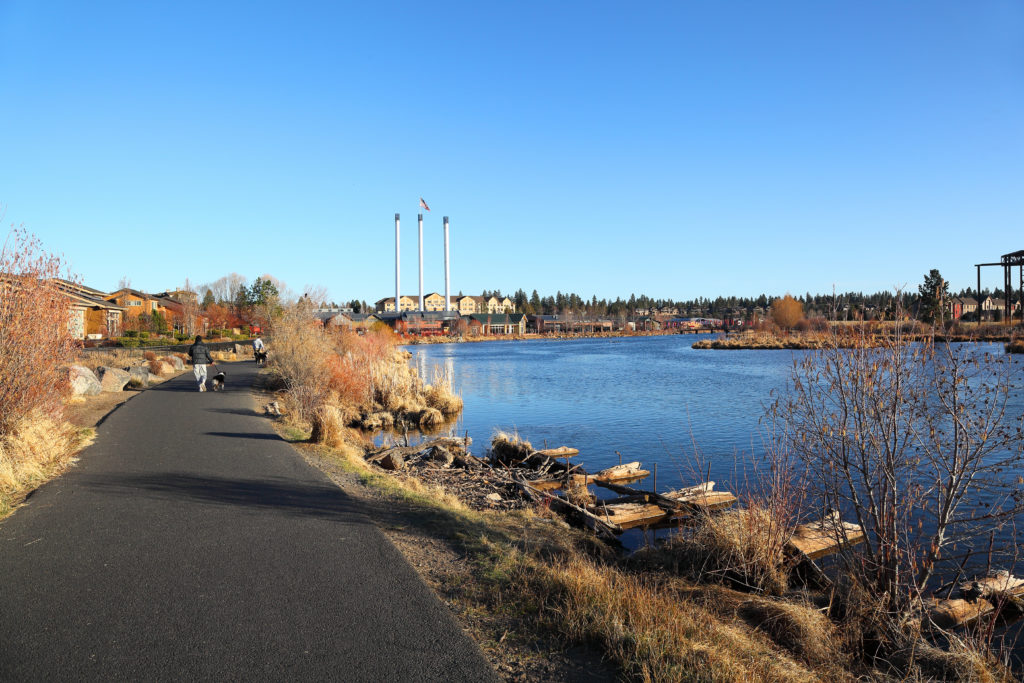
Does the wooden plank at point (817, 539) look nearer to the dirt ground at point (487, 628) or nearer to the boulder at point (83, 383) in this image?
the dirt ground at point (487, 628)

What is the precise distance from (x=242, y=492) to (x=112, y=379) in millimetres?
19505

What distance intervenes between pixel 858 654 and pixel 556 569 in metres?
3.40

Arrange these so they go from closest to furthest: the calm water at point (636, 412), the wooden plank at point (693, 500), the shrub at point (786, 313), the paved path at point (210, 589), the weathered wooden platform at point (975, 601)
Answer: the paved path at point (210, 589), the weathered wooden platform at point (975, 601), the wooden plank at point (693, 500), the calm water at point (636, 412), the shrub at point (786, 313)

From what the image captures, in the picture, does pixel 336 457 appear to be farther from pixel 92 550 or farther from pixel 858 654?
pixel 858 654

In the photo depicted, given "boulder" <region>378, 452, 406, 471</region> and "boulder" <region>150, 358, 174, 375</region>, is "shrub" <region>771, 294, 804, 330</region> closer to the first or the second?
"boulder" <region>150, 358, 174, 375</region>

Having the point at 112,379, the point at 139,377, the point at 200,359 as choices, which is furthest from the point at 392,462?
the point at 139,377

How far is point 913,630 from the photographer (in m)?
7.02

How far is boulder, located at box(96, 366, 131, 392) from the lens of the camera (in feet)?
82.9

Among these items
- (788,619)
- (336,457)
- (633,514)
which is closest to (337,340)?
(336,457)

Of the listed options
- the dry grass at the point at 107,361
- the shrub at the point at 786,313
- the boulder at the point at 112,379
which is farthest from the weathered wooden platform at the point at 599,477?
the shrub at the point at 786,313

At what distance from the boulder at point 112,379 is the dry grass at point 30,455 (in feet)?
45.4

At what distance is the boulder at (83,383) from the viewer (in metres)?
21.7

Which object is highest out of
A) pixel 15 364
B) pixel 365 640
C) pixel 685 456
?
pixel 15 364

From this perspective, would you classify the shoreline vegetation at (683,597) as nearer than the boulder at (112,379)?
Yes
